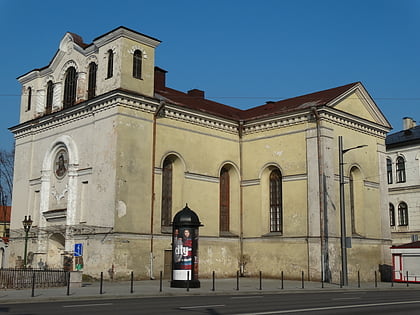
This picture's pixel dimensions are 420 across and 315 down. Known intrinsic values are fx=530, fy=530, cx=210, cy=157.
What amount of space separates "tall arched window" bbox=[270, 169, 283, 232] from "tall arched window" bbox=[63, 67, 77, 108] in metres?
13.6

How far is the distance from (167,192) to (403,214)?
28238 mm

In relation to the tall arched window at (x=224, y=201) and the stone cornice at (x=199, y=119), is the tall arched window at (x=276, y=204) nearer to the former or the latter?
the tall arched window at (x=224, y=201)

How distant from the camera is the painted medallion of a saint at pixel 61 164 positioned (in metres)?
32.1

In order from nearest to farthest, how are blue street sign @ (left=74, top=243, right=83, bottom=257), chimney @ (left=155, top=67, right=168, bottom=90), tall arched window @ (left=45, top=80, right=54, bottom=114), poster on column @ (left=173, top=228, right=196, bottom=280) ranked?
poster on column @ (left=173, top=228, right=196, bottom=280) < blue street sign @ (left=74, top=243, right=83, bottom=257) < tall arched window @ (left=45, top=80, right=54, bottom=114) < chimney @ (left=155, top=67, right=168, bottom=90)

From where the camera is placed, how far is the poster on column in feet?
76.2

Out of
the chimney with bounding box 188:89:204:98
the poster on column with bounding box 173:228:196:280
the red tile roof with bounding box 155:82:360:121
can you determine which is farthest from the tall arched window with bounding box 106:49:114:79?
the poster on column with bounding box 173:228:196:280

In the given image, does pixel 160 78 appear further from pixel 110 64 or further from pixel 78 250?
pixel 78 250

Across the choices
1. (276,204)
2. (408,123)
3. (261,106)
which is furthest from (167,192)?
(408,123)

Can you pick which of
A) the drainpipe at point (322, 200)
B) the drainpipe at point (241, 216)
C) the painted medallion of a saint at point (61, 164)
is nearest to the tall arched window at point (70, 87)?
the painted medallion of a saint at point (61, 164)

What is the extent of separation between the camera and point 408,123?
182 ft

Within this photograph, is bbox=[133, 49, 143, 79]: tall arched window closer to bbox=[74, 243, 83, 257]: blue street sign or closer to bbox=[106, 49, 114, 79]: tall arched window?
bbox=[106, 49, 114, 79]: tall arched window

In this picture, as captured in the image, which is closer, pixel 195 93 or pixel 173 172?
pixel 173 172

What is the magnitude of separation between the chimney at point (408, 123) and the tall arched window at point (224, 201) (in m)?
28.1

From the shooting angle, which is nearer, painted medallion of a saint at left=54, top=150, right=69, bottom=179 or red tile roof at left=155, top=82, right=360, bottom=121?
painted medallion of a saint at left=54, top=150, right=69, bottom=179
